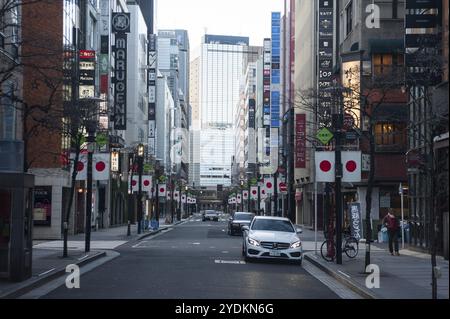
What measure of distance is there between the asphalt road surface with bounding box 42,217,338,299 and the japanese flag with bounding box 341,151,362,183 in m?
3.27

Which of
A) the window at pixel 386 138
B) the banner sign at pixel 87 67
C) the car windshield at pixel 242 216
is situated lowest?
the car windshield at pixel 242 216

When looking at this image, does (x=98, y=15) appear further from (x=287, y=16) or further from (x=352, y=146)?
(x=287, y=16)

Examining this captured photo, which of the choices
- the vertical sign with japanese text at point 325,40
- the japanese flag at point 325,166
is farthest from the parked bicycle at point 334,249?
the vertical sign with japanese text at point 325,40

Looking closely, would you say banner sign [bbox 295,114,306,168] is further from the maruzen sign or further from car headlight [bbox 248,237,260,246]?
car headlight [bbox 248,237,260,246]

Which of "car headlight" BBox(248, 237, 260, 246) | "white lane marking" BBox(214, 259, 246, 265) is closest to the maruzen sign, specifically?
"white lane marking" BBox(214, 259, 246, 265)

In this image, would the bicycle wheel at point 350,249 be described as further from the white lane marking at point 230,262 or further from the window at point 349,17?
the window at point 349,17

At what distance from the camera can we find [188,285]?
17.8 metres

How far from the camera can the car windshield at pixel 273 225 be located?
1060 inches

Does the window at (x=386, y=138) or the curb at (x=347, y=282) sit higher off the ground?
the window at (x=386, y=138)

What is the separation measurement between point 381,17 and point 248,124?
353 feet

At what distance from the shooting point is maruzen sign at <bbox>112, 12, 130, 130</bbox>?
60500mm

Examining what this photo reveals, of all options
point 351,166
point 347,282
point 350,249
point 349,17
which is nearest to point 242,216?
point 349,17

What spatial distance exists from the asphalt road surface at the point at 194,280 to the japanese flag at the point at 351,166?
3272 mm
